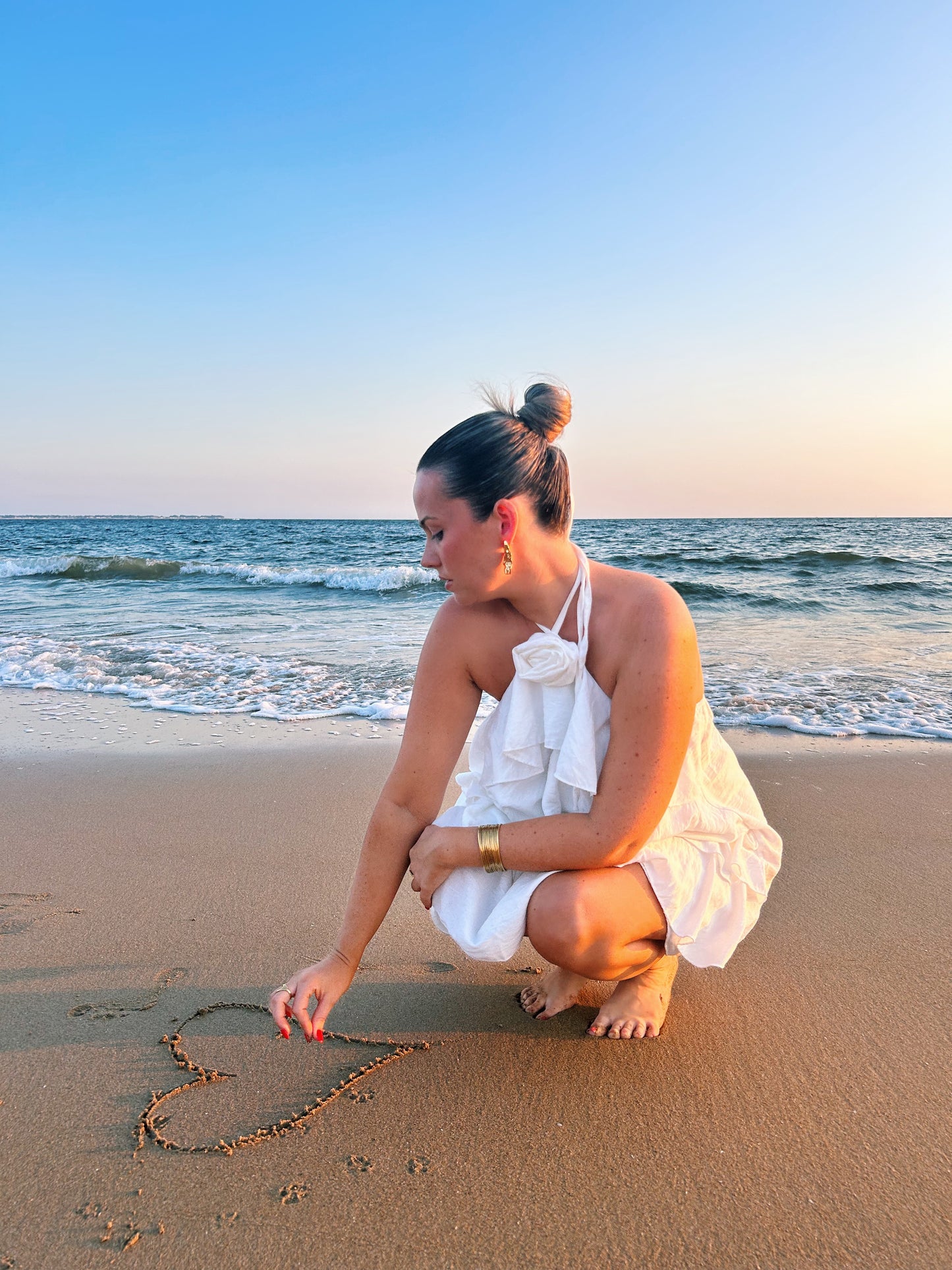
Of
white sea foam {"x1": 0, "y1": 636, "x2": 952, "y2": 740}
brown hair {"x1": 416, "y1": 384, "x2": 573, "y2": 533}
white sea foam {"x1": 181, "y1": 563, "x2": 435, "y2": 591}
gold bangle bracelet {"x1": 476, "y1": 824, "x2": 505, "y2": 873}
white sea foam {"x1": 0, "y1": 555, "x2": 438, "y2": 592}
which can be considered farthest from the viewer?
white sea foam {"x1": 0, "y1": 555, "x2": 438, "y2": 592}

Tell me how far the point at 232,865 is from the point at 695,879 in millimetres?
1735

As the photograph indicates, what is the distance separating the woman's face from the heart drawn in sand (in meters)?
1.09

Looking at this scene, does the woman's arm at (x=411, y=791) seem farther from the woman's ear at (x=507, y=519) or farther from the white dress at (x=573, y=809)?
the woman's ear at (x=507, y=519)

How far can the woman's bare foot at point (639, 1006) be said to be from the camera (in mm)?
2016

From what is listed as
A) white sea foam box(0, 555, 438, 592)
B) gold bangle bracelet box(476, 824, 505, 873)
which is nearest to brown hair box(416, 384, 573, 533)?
gold bangle bracelet box(476, 824, 505, 873)

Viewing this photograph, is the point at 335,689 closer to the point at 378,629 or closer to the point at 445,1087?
the point at 378,629

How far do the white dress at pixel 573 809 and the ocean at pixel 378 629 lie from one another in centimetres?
308

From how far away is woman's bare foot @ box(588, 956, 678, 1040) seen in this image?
2016 mm

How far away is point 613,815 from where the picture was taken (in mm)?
1846

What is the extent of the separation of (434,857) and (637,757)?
20.9 inches

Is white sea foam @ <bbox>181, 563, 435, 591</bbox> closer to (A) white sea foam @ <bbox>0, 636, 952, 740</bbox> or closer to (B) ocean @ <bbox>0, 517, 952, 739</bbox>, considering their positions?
(B) ocean @ <bbox>0, 517, 952, 739</bbox>

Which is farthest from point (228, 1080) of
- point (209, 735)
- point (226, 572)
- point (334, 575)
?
point (226, 572)

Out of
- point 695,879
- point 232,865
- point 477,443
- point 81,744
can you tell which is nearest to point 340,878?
point 232,865

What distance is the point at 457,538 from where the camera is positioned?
186 centimetres
